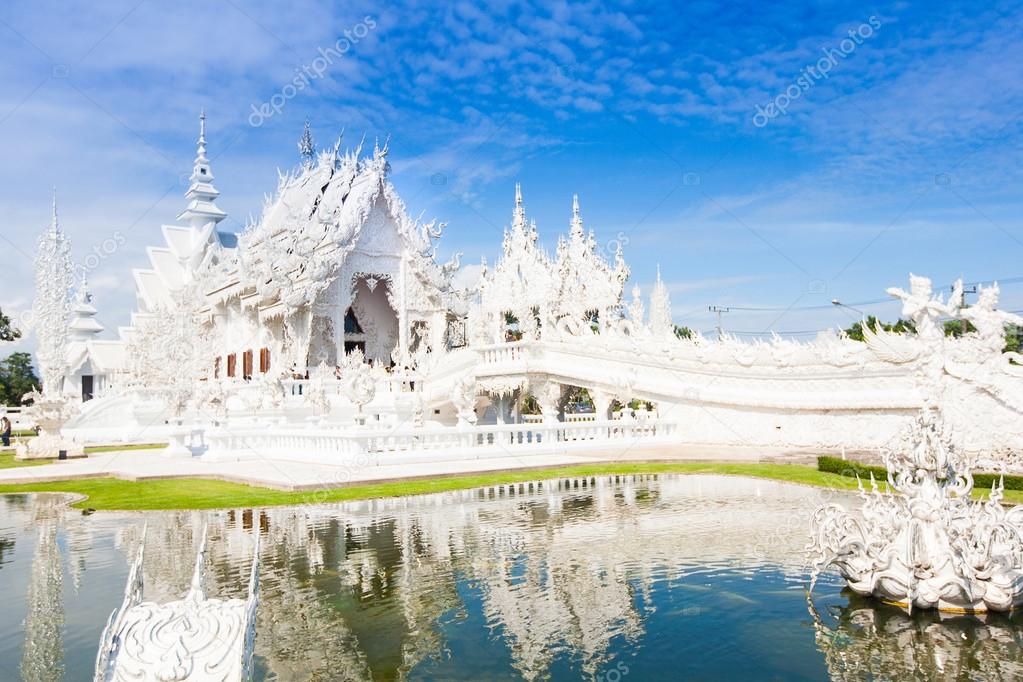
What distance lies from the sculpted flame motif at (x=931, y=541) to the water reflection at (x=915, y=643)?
18 cm

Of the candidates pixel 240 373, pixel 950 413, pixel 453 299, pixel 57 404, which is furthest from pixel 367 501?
pixel 240 373

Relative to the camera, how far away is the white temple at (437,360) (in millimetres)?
17953

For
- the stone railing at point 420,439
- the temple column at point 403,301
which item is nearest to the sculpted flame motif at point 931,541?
the stone railing at point 420,439

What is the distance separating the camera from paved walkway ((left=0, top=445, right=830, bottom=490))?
49.0 ft

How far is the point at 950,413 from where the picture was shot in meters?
16.1

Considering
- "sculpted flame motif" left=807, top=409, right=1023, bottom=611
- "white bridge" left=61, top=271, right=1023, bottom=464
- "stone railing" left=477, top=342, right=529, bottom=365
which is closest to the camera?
"sculpted flame motif" left=807, top=409, right=1023, bottom=611

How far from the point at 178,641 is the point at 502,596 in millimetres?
3470

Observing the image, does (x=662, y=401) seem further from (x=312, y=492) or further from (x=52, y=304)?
(x=52, y=304)

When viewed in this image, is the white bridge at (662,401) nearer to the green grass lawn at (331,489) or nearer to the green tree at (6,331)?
the green grass lawn at (331,489)

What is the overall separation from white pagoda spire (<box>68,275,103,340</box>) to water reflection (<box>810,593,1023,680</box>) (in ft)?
203

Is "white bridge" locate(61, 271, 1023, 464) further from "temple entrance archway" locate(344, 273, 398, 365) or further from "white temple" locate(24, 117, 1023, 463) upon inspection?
"temple entrance archway" locate(344, 273, 398, 365)

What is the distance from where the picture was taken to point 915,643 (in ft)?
19.5

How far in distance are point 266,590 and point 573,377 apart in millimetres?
17576

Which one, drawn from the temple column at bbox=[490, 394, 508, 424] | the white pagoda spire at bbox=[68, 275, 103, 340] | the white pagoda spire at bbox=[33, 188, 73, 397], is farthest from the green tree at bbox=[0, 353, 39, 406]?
the temple column at bbox=[490, 394, 508, 424]
